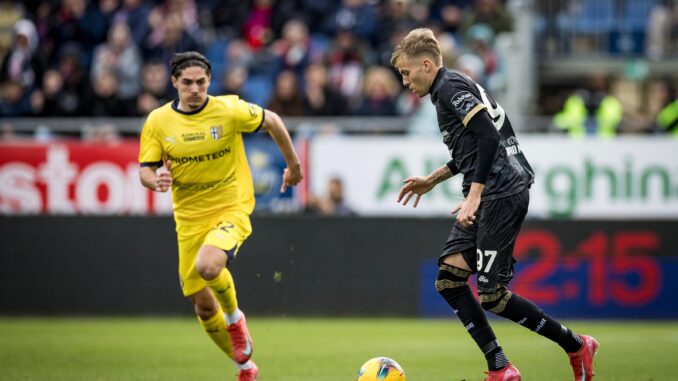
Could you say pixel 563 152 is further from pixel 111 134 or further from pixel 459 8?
pixel 111 134

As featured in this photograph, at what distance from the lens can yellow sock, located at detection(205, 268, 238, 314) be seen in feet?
28.3

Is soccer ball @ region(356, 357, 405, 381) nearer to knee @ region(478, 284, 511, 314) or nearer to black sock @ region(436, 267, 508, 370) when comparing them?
black sock @ region(436, 267, 508, 370)

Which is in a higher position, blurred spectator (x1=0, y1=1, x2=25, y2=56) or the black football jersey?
blurred spectator (x1=0, y1=1, x2=25, y2=56)

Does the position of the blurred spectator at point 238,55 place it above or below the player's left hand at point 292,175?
above

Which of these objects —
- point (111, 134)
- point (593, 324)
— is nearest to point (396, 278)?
point (593, 324)

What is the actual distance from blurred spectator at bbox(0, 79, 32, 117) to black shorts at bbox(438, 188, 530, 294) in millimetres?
11734

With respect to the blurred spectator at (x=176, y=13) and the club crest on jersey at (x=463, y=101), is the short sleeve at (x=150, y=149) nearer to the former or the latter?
the club crest on jersey at (x=463, y=101)

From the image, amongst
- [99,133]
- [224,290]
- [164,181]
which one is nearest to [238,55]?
[99,133]

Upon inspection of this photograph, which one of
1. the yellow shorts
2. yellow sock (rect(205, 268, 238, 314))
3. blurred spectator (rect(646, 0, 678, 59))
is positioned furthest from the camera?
blurred spectator (rect(646, 0, 678, 59))

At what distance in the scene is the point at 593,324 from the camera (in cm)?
1524

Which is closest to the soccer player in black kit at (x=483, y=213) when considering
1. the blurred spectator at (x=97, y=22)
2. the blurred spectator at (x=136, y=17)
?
the blurred spectator at (x=136, y=17)

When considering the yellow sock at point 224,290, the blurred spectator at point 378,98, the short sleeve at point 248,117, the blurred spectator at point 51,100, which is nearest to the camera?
the yellow sock at point 224,290

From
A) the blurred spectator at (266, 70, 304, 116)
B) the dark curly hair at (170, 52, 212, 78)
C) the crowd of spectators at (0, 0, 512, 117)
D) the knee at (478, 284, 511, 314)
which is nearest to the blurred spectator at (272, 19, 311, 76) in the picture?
the crowd of spectators at (0, 0, 512, 117)

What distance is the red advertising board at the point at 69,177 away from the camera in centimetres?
1645
